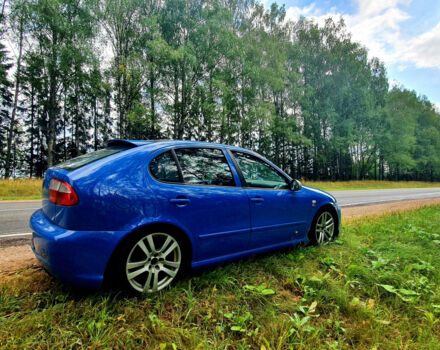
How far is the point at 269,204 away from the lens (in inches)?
108

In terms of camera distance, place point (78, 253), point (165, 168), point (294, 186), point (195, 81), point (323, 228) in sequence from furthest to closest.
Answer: point (195, 81) < point (323, 228) < point (294, 186) < point (165, 168) < point (78, 253)

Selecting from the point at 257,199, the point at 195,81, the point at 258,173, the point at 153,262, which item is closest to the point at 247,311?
the point at 153,262

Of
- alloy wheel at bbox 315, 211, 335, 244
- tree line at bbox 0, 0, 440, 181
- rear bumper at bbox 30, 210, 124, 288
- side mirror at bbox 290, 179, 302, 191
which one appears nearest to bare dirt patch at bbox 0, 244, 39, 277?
rear bumper at bbox 30, 210, 124, 288

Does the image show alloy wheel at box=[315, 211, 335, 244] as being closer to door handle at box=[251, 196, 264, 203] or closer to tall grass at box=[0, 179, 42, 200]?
door handle at box=[251, 196, 264, 203]

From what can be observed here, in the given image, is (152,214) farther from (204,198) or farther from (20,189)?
(20,189)

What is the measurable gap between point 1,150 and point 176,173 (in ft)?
114

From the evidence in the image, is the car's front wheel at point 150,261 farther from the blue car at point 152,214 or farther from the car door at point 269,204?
the car door at point 269,204

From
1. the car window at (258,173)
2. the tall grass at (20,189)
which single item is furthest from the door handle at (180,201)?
the tall grass at (20,189)

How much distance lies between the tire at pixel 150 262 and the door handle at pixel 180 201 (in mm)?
279

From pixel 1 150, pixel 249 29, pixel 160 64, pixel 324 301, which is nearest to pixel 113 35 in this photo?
pixel 160 64

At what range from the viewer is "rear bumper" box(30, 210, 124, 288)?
1.68 m

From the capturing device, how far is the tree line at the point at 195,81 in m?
15.4

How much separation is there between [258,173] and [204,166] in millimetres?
845

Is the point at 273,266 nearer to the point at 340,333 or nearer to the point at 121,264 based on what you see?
the point at 340,333
